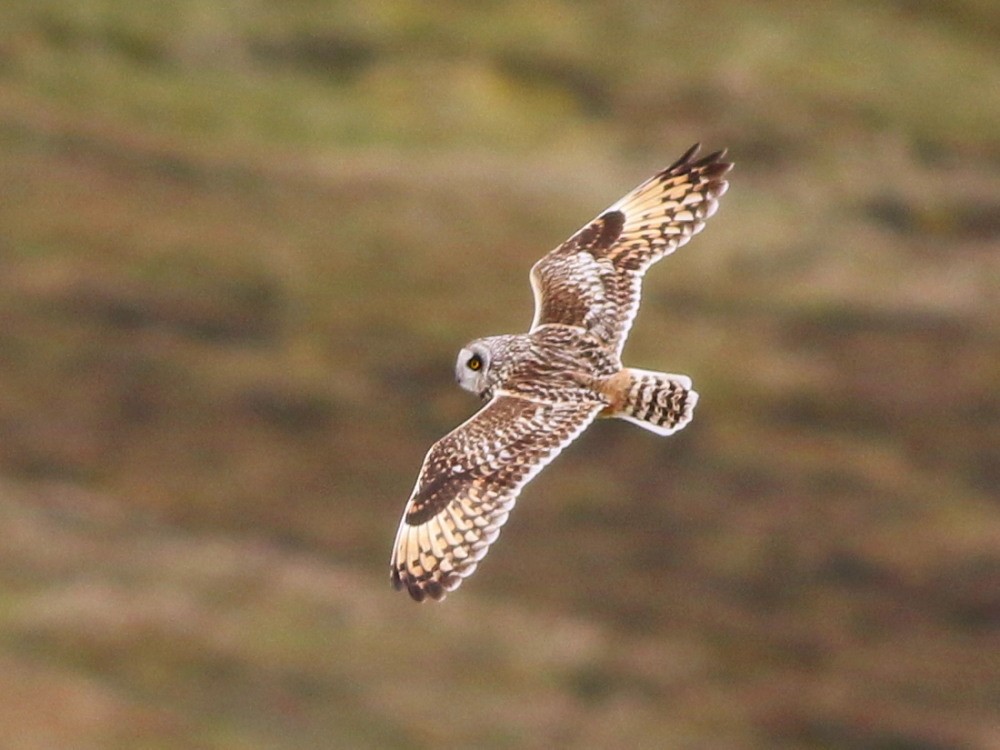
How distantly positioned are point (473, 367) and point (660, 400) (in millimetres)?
912

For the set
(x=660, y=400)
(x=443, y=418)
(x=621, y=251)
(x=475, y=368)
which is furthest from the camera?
(x=443, y=418)

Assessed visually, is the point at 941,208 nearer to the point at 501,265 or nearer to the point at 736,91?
the point at 736,91

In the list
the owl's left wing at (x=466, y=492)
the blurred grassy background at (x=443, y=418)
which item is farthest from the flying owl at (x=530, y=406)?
the blurred grassy background at (x=443, y=418)

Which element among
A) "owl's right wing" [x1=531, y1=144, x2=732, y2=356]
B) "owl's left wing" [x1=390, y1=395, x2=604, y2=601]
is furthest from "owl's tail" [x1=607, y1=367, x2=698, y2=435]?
"owl's right wing" [x1=531, y1=144, x2=732, y2=356]

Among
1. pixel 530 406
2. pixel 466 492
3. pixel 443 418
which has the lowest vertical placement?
pixel 466 492

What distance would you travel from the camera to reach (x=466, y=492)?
9141 mm

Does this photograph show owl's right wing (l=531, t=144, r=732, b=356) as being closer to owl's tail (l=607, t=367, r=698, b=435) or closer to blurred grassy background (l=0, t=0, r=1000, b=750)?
owl's tail (l=607, t=367, r=698, b=435)

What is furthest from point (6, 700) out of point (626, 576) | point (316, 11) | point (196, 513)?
point (316, 11)

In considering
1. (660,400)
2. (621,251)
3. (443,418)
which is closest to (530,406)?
(660,400)

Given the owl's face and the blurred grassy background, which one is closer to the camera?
the owl's face

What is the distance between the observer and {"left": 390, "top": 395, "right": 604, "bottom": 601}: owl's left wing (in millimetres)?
9086

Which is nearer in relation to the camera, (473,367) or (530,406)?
(530,406)

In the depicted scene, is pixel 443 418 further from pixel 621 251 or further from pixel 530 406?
pixel 530 406

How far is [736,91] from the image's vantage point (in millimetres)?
31844
